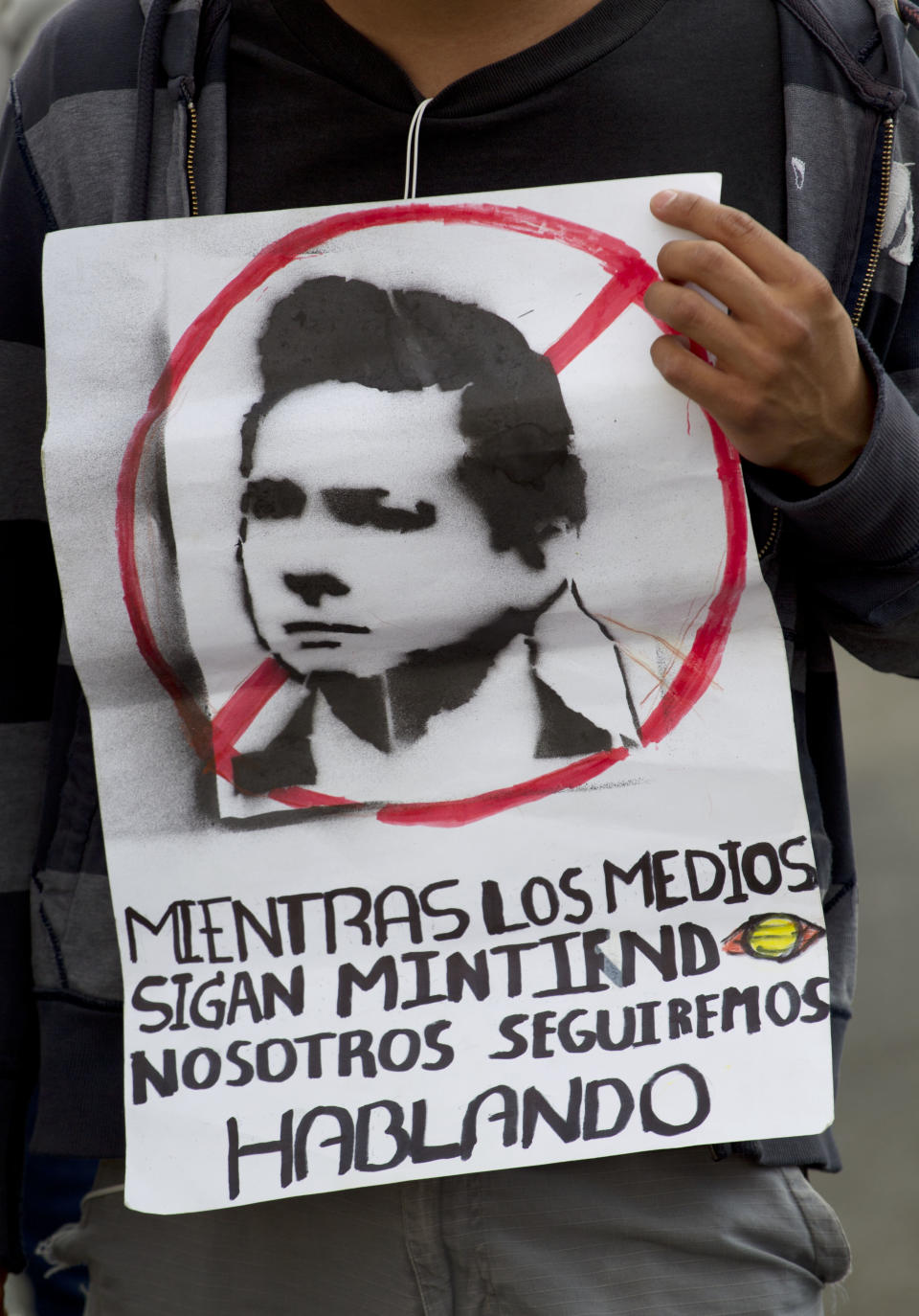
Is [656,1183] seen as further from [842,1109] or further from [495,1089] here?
[842,1109]

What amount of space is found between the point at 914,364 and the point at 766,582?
0.16 m

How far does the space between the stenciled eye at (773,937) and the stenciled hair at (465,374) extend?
0.84ft

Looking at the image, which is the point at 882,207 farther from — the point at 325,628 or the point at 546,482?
the point at 325,628

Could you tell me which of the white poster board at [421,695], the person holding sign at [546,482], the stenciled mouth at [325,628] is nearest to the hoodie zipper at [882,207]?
the person holding sign at [546,482]

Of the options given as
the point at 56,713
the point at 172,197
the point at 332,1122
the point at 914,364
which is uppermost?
the point at 172,197

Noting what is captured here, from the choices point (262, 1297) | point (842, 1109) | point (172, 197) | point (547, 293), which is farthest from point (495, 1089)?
point (842, 1109)

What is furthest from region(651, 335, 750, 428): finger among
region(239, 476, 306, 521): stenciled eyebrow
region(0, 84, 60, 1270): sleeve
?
region(0, 84, 60, 1270): sleeve

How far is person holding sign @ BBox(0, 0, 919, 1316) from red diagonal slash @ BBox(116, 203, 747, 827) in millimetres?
13

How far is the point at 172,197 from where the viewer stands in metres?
0.84

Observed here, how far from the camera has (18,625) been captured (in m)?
0.91

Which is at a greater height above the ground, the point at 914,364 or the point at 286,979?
the point at 914,364

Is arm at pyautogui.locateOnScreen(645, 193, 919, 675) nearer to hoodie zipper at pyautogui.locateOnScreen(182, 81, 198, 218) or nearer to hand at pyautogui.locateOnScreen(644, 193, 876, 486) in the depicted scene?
hand at pyautogui.locateOnScreen(644, 193, 876, 486)

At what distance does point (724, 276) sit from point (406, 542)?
238mm

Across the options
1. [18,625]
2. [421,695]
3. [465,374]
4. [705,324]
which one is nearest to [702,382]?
[705,324]
